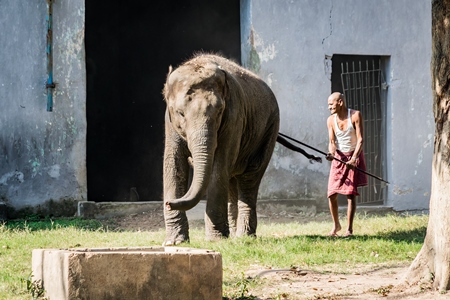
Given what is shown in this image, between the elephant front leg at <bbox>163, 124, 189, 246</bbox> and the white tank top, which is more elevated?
the white tank top

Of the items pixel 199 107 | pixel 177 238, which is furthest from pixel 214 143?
pixel 177 238

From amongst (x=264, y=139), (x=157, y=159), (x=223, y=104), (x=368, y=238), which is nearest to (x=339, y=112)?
(x=264, y=139)

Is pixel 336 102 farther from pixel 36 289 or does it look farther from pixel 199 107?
pixel 36 289

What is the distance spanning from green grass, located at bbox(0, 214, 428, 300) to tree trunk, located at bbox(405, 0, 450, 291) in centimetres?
129

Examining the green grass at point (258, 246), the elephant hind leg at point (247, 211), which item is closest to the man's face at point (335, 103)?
the elephant hind leg at point (247, 211)

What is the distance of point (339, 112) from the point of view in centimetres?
1079

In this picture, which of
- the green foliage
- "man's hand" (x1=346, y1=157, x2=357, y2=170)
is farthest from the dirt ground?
"man's hand" (x1=346, y1=157, x2=357, y2=170)

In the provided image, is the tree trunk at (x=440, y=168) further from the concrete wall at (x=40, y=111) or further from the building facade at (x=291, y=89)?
the concrete wall at (x=40, y=111)

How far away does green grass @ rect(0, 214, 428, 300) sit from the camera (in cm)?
740

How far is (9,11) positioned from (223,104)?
6.25m

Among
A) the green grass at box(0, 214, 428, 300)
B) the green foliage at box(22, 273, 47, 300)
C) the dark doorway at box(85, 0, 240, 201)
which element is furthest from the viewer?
the dark doorway at box(85, 0, 240, 201)

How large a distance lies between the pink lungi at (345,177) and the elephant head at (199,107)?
8.72 feet

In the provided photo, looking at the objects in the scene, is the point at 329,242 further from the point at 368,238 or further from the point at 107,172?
the point at 107,172

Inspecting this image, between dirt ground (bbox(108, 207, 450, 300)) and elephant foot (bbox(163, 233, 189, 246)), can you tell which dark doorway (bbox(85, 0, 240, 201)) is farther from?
dirt ground (bbox(108, 207, 450, 300))
